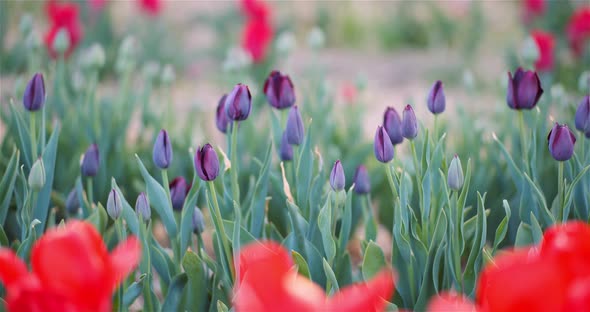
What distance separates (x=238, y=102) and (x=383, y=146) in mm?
258

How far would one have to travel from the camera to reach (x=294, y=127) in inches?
51.5

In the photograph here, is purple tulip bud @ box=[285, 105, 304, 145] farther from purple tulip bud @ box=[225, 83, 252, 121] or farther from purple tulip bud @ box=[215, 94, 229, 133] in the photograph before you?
purple tulip bud @ box=[215, 94, 229, 133]

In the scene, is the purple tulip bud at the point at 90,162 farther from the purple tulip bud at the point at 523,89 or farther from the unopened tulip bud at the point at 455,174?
the purple tulip bud at the point at 523,89

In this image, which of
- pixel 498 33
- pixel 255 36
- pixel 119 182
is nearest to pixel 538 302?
pixel 119 182

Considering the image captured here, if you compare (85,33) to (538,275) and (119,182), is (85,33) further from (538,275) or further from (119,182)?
(538,275)

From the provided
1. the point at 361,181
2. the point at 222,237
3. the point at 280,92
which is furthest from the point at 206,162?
the point at 361,181

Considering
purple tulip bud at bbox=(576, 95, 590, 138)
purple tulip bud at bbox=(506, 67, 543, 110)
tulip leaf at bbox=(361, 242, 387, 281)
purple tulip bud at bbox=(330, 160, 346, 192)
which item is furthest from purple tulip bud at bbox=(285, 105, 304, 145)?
purple tulip bud at bbox=(576, 95, 590, 138)

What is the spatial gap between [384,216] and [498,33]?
13.6 feet

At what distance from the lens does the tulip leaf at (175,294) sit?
49.1 inches

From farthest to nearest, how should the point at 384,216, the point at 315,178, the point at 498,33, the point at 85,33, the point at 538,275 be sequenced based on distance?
the point at 498,33 → the point at 85,33 → the point at 384,216 → the point at 315,178 → the point at 538,275

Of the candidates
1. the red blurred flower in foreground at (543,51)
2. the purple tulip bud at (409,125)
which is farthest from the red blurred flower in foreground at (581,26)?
the purple tulip bud at (409,125)

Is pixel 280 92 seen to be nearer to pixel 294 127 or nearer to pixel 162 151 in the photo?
pixel 294 127

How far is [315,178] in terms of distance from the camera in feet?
4.64

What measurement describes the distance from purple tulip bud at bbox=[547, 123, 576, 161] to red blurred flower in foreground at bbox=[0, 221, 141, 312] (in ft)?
2.70
